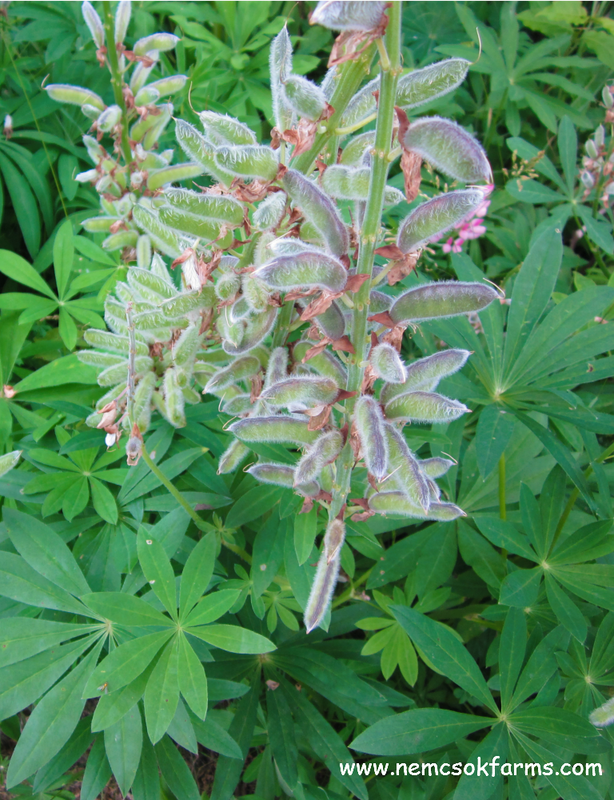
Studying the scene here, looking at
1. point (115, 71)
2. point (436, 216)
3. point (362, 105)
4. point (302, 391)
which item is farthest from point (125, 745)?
point (115, 71)

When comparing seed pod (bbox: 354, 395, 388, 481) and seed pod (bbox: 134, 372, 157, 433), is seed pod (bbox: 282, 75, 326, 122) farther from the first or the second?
seed pod (bbox: 134, 372, 157, 433)

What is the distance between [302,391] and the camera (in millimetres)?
1137

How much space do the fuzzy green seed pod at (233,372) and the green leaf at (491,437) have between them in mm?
702

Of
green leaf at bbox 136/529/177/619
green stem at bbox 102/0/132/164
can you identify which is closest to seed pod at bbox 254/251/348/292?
green leaf at bbox 136/529/177/619

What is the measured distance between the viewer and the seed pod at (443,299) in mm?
1034

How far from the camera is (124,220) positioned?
206 cm

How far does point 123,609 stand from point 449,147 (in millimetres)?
1280

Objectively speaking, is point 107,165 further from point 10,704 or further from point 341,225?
point 10,704

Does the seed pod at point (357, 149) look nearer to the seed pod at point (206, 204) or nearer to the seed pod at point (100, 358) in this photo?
the seed pod at point (206, 204)

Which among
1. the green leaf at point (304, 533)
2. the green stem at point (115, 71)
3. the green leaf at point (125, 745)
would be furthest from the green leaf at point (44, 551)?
the green stem at point (115, 71)

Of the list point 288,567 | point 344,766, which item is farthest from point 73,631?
point 344,766

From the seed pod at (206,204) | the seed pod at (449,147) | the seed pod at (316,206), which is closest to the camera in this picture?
the seed pod at (449,147)

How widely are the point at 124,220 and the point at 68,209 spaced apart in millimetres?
1122

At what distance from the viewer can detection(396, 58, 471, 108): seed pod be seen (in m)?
0.96
